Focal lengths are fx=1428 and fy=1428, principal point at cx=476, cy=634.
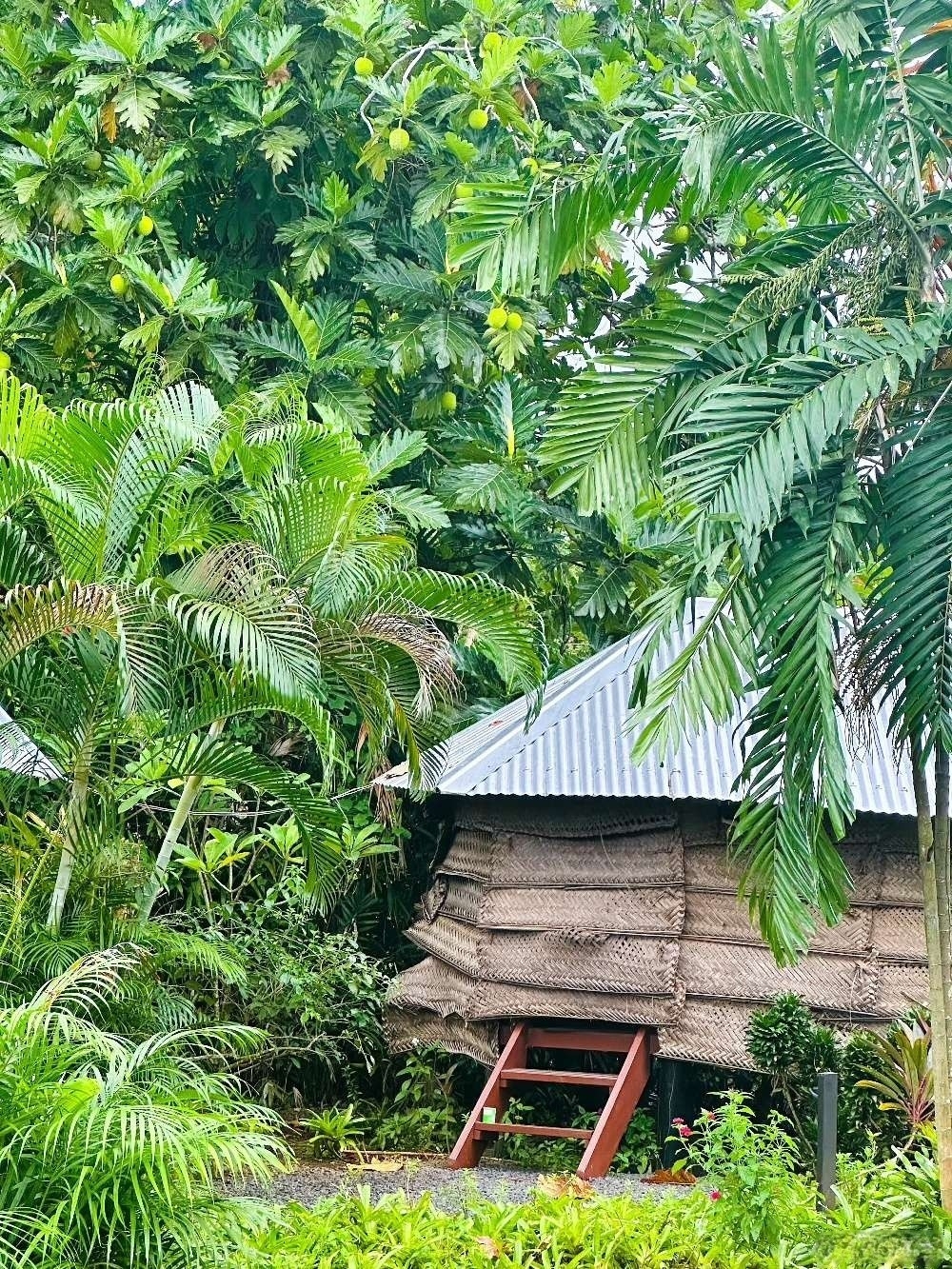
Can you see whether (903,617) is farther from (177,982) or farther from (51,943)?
(177,982)

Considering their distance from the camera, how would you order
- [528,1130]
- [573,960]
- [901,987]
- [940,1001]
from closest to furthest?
[940,1001]
[528,1130]
[901,987]
[573,960]

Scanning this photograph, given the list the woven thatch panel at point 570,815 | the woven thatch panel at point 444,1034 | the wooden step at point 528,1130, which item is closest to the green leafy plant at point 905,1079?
the wooden step at point 528,1130

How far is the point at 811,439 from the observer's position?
5254 millimetres

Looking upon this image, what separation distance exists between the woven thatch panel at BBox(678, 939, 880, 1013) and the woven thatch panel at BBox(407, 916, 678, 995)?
0.57 ft

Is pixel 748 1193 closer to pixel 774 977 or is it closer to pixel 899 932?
pixel 774 977

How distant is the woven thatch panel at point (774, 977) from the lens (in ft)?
29.1

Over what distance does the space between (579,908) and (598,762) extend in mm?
990

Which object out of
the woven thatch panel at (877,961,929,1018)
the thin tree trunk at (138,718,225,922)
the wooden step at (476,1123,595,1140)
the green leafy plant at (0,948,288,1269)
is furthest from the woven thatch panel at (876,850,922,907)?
the green leafy plant at (0,948,288,1269)

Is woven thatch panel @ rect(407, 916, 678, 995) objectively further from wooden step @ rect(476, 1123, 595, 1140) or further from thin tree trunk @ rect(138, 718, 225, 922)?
thin tree trunk @ rect(138, 718, 225, 922)

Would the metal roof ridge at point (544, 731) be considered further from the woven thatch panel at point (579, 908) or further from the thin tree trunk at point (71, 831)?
the thin tree trunk at point (71, 831)

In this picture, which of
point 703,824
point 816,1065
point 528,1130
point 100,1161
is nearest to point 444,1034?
point 528,1130

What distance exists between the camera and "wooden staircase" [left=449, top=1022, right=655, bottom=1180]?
27.8 ft

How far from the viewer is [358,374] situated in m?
11.2

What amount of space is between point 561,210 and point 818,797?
8.60ft
